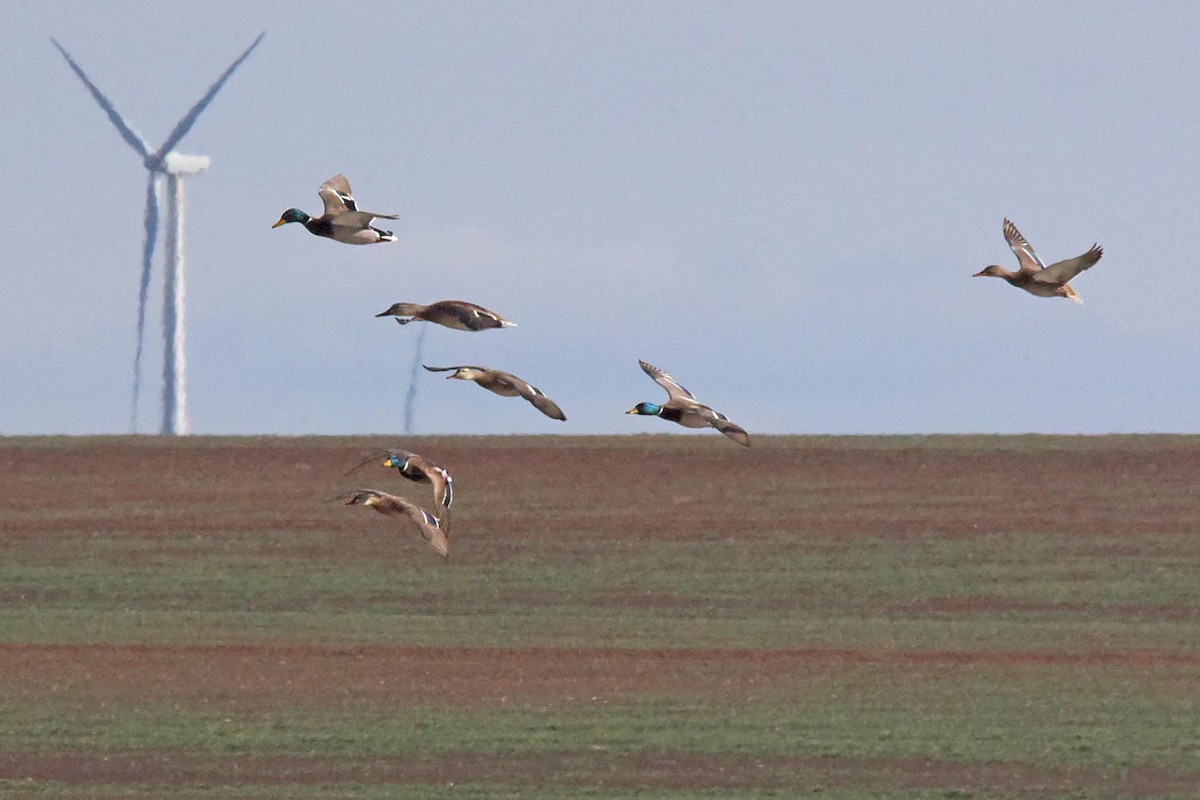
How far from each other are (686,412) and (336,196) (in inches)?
111

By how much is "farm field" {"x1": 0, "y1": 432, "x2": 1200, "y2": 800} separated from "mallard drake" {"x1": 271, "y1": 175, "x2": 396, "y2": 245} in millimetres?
5672

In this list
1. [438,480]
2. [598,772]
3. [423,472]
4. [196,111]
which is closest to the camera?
[438,480]

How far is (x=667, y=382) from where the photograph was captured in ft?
64.0

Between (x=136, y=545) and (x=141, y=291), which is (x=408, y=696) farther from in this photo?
(x=141, y=291)

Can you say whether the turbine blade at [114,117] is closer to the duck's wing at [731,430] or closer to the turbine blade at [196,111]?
the turbine blade at [196,111]

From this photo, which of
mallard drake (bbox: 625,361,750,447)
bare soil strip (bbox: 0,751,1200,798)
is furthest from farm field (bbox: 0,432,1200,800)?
mallard drake (bbox: 625,361,750,447)

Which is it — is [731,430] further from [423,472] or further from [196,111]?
[196,111]

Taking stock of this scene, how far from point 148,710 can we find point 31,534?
21.7 metres

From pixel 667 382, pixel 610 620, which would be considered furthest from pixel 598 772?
pixel 610 620

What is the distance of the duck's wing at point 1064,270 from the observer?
59.1 ft

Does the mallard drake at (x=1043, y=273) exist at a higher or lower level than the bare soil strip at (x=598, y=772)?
higher

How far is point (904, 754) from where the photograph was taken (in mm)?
25031

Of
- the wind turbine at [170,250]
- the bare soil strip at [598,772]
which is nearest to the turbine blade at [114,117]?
the wind turbine at [170,250]

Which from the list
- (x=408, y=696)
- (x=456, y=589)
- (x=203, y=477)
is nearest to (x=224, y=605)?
(x=456, y=589)
